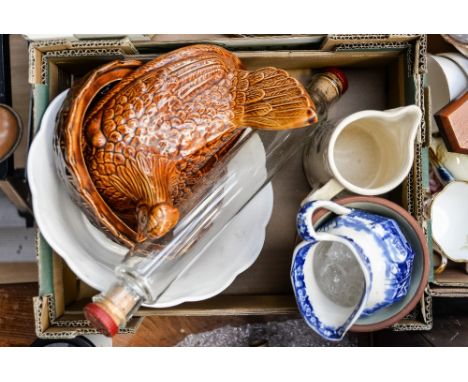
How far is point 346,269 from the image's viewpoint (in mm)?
489

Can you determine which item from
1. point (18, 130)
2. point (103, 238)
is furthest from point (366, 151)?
point (18, 130)

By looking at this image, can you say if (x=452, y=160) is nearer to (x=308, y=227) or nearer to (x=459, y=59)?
(x=459, y=59)

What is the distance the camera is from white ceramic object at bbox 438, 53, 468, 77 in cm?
64

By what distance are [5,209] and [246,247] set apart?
1.38ft

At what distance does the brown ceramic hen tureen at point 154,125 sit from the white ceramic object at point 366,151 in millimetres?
91

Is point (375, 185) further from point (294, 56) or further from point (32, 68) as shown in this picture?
point (32, 68)

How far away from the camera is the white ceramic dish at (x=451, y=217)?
0.64 m

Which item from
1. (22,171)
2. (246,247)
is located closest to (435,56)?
(246,247)

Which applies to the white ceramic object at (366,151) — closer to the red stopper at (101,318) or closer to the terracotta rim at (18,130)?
the red stopper at (101,318)

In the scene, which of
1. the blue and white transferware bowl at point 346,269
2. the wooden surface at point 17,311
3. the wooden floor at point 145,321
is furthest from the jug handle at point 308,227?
the wooden surface at point 17,311

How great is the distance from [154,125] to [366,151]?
28 centimetres

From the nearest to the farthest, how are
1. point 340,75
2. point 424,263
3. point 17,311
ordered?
point 424,263 → point 340,75 → point 17,311

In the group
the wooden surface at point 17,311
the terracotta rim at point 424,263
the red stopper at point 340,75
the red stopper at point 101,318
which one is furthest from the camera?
the wooden surface at point 17,311

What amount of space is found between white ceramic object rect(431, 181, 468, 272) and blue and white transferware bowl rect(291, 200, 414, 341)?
0.63 ft
